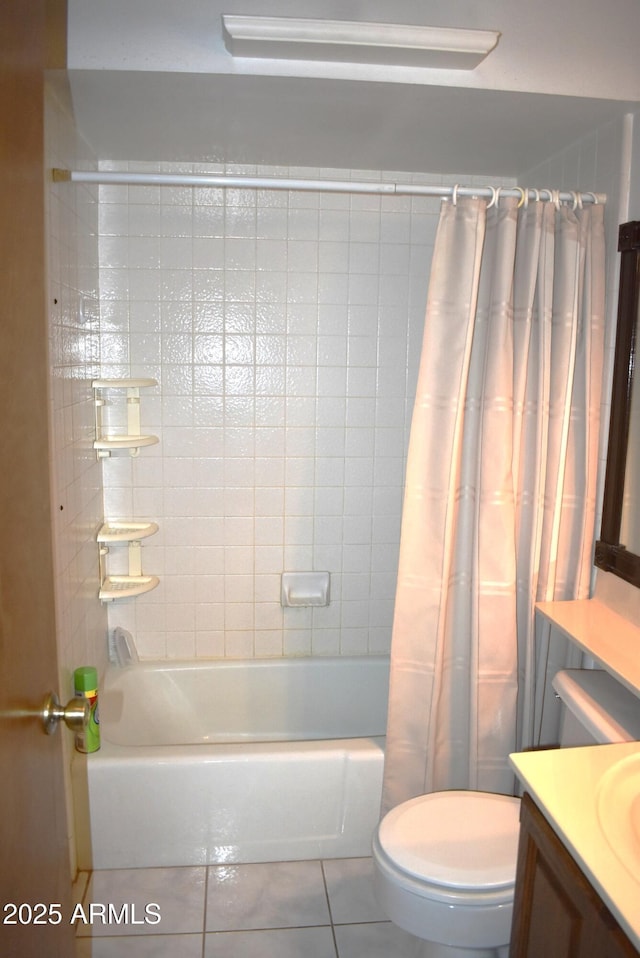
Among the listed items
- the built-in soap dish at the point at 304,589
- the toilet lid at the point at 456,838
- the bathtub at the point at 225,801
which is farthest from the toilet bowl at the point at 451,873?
the built-in soap dish at the point at 304,589

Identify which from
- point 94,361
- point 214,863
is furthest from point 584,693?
point 94,361

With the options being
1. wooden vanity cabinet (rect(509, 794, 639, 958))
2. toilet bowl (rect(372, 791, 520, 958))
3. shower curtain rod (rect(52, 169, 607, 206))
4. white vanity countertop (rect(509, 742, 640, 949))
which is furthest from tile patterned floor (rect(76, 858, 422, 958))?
shower curtain rod (rect(52, 169, 607, 206))

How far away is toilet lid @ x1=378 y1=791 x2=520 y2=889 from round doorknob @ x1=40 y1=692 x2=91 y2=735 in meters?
0.86

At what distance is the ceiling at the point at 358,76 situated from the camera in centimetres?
182

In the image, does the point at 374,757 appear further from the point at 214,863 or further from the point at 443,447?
the point at 443,447

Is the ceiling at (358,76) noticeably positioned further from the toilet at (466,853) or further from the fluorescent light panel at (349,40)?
the toilet at (466,853)

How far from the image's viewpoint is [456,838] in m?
1.75

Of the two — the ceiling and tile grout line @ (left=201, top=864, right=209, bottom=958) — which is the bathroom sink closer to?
tile grout line @ (left=201, top=864, right=209, bottom=958)

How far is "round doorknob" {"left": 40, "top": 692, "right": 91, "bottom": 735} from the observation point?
3.75ft

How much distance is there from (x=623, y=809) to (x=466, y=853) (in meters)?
0.58

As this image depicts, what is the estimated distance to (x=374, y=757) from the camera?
2348 mm

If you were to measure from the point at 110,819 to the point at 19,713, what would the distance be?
150 cm

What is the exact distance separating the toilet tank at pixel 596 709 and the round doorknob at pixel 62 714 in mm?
1083

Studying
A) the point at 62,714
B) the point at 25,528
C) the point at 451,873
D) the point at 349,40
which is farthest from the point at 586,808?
the point at 349,40
